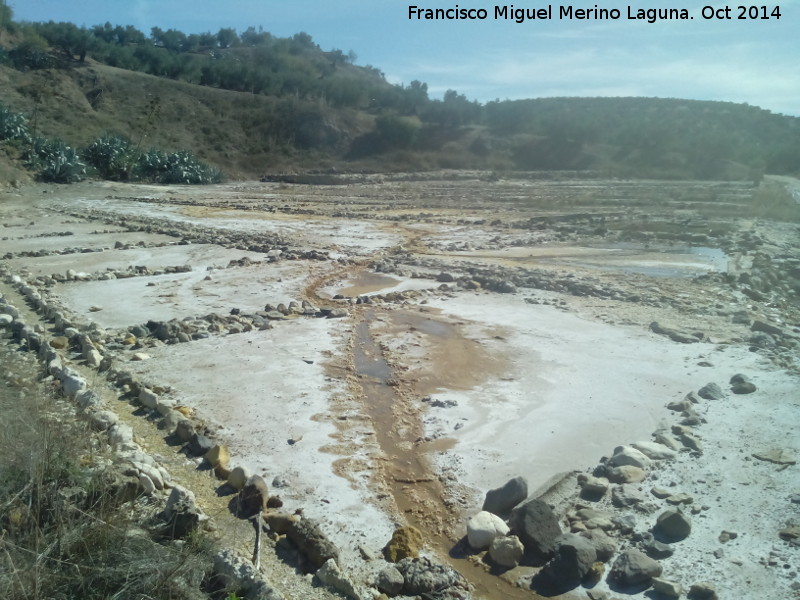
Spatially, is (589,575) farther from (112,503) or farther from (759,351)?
(759,351)

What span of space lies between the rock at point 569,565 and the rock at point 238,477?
6.92ft

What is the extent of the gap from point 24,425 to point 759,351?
730 cm

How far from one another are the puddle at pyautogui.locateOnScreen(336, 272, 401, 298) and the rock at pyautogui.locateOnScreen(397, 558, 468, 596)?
7544 mm

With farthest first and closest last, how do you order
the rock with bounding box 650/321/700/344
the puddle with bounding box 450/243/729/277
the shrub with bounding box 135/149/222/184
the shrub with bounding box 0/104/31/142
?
the shrub with bounding box 135/149/222/184
the shrub with bounding box 0/104/31/142
the puddle with bounding box 450/243/729/277
the rock with bounding box 650/321/700/344

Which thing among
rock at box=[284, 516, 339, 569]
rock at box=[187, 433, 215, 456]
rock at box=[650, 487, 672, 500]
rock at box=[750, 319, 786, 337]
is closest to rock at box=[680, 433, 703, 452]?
rock at box=[650, 487, 672, 500]

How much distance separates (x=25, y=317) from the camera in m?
9.16

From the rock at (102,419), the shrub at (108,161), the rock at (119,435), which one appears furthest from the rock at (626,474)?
the shrub at (108,161)

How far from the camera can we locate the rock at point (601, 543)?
422 cm

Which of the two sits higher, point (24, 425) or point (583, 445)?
point (24, 425)

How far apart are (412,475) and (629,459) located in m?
1.60

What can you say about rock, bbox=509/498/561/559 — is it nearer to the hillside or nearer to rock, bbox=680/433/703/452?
rock, bbox=680/433/703/452

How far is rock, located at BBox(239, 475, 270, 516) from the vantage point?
15.3 ft

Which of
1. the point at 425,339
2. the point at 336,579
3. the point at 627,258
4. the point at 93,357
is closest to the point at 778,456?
the point at 336,579

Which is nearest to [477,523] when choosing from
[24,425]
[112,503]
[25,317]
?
[112,503]
